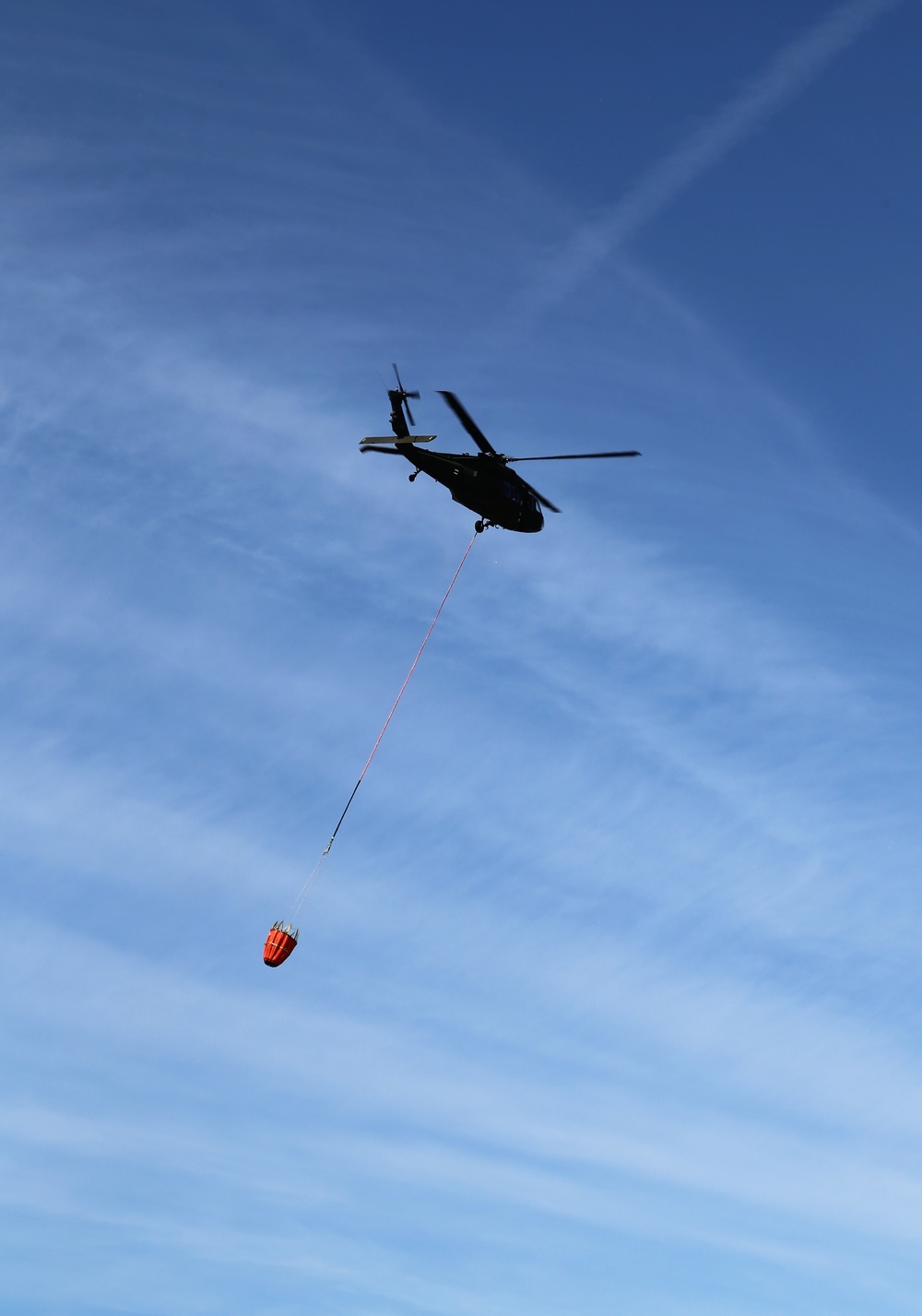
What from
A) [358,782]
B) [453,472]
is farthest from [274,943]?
[453,472]

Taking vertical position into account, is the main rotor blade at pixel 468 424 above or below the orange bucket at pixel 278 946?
above

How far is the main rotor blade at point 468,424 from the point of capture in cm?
6347

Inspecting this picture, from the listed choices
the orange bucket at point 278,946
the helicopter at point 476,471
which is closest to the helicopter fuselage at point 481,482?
the helicopter at point 476,471

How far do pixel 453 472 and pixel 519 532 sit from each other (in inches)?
307

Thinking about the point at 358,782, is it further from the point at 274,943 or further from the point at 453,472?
the point at 453,472

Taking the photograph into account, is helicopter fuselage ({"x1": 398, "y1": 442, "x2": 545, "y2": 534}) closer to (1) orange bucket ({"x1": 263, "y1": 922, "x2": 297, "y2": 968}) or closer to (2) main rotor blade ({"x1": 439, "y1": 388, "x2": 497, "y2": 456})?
(2) main rotor blade ({"x1": 439, "y1": 388, "x2": 497, "y2": 456})

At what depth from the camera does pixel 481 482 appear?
71625mm

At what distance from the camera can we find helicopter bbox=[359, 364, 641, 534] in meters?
68.9

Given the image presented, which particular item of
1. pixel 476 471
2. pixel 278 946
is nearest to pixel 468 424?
pixel 476 471

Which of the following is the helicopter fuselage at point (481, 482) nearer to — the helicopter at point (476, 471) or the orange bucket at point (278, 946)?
the helicopter at point (476, 471)

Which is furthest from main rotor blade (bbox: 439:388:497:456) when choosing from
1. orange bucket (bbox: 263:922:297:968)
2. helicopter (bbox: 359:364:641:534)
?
orange bucket (bbox: 263:922:297:968)

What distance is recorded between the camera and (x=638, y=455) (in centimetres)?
6569

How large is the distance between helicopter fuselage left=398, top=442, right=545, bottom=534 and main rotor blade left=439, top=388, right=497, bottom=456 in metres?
0.71

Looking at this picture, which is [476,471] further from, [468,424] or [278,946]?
[278,946]
